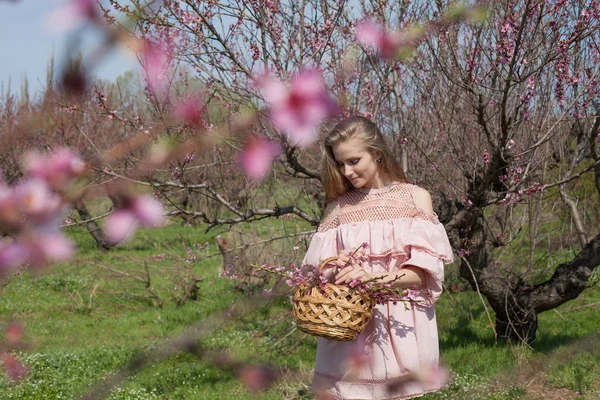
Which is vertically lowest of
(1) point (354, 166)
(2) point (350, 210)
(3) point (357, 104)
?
(2) point (350, 210)

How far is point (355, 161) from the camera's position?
2512mm

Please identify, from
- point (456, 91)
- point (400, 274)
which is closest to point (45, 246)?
point (400, 274)

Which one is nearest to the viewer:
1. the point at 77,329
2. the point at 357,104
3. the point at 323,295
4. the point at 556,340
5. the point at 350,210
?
the point at 323,295

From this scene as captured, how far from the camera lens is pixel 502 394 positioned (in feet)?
13.6

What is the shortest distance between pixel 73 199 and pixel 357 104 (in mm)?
3899

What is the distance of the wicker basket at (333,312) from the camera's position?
2.02 meters

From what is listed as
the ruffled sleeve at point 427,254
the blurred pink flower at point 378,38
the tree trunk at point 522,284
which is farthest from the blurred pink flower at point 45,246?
the tree trunk at point 522,284

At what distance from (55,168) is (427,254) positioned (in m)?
1.82

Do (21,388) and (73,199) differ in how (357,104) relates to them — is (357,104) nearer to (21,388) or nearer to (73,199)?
(21,388)

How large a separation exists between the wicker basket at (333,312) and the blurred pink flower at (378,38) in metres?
2.48

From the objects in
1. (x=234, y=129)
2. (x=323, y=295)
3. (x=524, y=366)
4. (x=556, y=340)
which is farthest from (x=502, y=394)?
(x=234, y=129)

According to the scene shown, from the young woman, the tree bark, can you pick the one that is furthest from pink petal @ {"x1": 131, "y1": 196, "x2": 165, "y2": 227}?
the tree bark

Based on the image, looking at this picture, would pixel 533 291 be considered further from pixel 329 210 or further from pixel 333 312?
pixel 333 312

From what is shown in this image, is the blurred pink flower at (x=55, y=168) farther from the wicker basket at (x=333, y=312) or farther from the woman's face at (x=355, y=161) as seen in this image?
the woman's face at (x=355, y=161)
